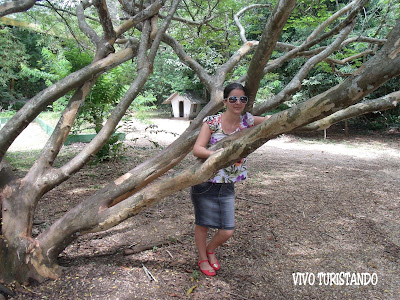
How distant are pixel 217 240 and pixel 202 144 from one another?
2.96 ft

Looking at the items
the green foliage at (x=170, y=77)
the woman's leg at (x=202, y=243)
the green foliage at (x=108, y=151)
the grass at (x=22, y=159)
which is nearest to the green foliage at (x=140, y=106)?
the green foliage at (x=108, y=151)

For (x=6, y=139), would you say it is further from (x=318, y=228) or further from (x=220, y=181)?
(x=318, y=228)

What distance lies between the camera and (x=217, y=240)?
2.57 m

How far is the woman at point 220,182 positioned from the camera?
2264mm

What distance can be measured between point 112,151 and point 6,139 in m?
4.44

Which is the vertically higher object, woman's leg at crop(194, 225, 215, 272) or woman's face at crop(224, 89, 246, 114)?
woman's face at crop(224, 89, 246, 114)

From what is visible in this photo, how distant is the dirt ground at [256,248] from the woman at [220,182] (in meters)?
0.36

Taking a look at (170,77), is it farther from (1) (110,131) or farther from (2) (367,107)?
(2) (367,107)

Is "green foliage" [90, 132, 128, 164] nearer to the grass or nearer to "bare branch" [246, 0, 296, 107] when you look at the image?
the grass

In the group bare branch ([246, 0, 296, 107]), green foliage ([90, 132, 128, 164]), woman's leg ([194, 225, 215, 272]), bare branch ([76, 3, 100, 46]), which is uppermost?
bare branch ([76, 3, 100, 46])

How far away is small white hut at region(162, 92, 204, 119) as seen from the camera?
64.6 ft

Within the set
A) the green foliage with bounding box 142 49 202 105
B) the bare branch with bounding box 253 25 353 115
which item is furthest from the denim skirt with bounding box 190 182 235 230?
the green foliage with bounding box 142 49 202 105

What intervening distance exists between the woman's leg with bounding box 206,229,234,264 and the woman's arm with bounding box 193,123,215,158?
29.3 inches

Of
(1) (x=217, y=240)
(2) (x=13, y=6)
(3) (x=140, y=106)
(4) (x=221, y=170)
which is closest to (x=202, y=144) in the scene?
(4) (x=221, y=170)
